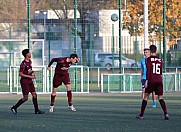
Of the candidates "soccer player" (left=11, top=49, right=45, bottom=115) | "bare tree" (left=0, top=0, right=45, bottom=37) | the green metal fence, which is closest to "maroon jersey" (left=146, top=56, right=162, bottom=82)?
"soccer player" (left=11, top=49, right=45, bottom=115)

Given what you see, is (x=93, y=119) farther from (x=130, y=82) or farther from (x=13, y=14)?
(x=13, y=14)

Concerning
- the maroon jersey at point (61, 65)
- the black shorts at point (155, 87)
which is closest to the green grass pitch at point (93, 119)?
the black shorts at point (155, 87)

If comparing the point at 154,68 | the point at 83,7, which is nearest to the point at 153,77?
the point at 154,68

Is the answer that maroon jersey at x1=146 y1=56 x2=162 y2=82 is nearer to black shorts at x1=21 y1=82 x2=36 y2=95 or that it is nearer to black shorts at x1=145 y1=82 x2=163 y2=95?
black shorts at x1=145 y1=82 x2=163 y2=95

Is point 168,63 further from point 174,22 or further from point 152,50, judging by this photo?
point 152,50

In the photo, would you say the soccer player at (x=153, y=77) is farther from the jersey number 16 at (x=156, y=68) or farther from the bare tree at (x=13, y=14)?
the bare tree at (x=13, y=14)

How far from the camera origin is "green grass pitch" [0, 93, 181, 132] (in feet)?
47.8

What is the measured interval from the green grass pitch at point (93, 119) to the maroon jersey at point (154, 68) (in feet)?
3.30

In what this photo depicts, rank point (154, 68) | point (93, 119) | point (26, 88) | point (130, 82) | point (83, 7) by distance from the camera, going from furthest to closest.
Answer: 1. point (83, 7)
2. point (130, 82)
3. point (26, 88)
4. point (154, 68)
5. point (93, 119)

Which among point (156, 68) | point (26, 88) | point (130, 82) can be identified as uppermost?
point (156, 68)

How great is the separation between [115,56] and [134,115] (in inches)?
765

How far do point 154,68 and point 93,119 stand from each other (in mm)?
1974

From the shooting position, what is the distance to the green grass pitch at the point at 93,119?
14561mm

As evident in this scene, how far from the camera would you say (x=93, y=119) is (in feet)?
55.4
